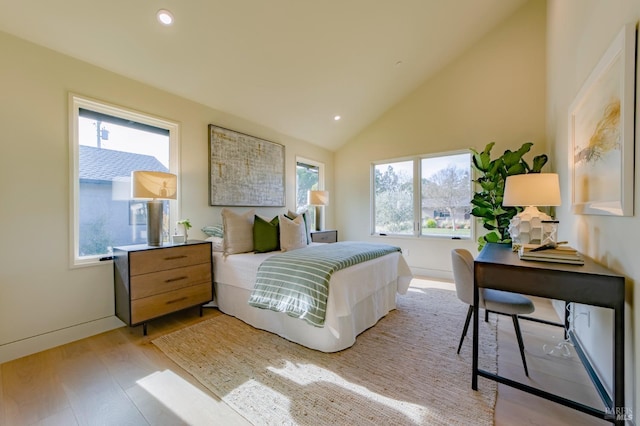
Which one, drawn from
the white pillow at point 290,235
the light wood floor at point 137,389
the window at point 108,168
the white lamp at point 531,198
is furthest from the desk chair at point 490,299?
the window at point 108,168

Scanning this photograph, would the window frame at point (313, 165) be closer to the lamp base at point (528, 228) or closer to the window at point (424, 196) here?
the window at point (424, 196)

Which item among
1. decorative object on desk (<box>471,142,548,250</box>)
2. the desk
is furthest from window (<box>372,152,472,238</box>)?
the desk

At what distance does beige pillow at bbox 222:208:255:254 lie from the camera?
2.97 m

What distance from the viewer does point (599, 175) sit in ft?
5.16

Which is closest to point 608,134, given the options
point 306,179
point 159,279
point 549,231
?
point 549,231

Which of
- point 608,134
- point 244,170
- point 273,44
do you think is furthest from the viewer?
point 244,170

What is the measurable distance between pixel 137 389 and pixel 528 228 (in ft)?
10.0

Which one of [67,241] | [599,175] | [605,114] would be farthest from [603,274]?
[67,241]

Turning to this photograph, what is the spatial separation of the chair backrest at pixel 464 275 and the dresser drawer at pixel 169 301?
97.4 inches

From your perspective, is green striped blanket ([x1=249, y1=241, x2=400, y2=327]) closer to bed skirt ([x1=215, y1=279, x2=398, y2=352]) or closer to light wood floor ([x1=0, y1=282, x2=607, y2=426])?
bed skirt ([x1=215, y1=279, x2=398, y2=352])

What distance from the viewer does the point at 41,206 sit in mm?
2234

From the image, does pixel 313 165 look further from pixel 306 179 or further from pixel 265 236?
pixel 265 236

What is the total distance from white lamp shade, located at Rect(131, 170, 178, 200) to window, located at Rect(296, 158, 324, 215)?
2.54 meters

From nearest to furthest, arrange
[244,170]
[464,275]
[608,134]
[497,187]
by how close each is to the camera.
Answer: [608,134] → [464,275] → [497,187] → [244,170]
